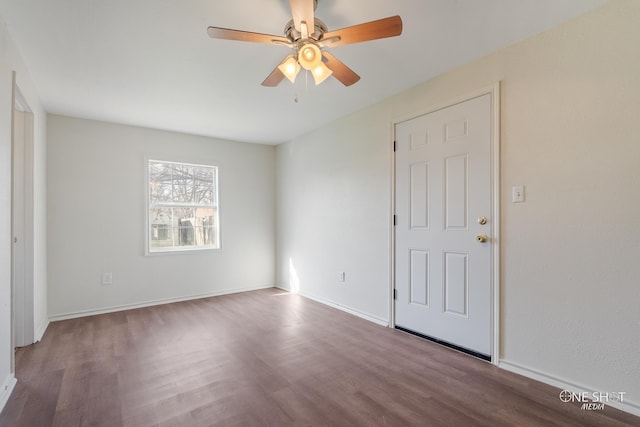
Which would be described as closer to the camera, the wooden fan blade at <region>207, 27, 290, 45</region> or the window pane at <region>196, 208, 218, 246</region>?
the wooden fan blade at <region>207, 27, 290, 45</region>

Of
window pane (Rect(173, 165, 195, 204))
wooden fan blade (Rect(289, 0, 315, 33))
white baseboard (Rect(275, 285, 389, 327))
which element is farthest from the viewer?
window pane (Rect(173, 165, 195, 204))

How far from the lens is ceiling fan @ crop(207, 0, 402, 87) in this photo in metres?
1.53

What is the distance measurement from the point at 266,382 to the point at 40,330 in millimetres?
2497

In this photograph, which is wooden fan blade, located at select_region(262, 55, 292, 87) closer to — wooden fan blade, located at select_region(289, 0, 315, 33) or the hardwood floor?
wooden fan blade, located at select_region(289, 0, 315, 33)

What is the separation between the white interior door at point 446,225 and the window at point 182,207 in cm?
288

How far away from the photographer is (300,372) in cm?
223

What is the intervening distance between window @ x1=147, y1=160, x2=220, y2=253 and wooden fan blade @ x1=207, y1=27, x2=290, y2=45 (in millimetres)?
3054

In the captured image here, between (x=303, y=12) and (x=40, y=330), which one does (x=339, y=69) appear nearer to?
(x=303, y=12)

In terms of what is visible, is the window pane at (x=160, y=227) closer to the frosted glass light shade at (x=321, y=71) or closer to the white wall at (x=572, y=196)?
the frosted glass light shade at (x=321, y=71)

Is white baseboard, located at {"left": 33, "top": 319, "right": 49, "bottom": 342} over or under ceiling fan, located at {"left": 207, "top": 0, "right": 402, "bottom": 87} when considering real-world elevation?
under

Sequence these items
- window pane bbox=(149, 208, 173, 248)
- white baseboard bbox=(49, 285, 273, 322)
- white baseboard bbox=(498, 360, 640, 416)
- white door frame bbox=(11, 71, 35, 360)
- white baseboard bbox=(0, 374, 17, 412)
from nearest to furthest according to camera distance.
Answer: white baseboard bbox=(498, 360, 640, 416)
white baseboard bbox=(0, 374, 17, 412)
white door frame bbox=(11, 71, 35, 360)
white baseboard bbox=(49, 285, 273, 322)
window pane bbox=(149, 208, 173, 248)

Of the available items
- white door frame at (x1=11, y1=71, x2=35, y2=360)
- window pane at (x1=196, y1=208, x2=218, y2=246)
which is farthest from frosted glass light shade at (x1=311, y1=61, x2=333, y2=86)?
window pane at (x1=196, y1=208, x2=218, y2=246)

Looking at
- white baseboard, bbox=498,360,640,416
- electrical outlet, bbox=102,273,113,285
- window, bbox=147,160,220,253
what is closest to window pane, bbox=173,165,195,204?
window, bbox=147,160,220,253

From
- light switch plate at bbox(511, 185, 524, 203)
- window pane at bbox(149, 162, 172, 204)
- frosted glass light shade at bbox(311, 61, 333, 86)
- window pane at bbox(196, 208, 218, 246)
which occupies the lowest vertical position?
window pane at bbox(196, 208, 218, 246)
